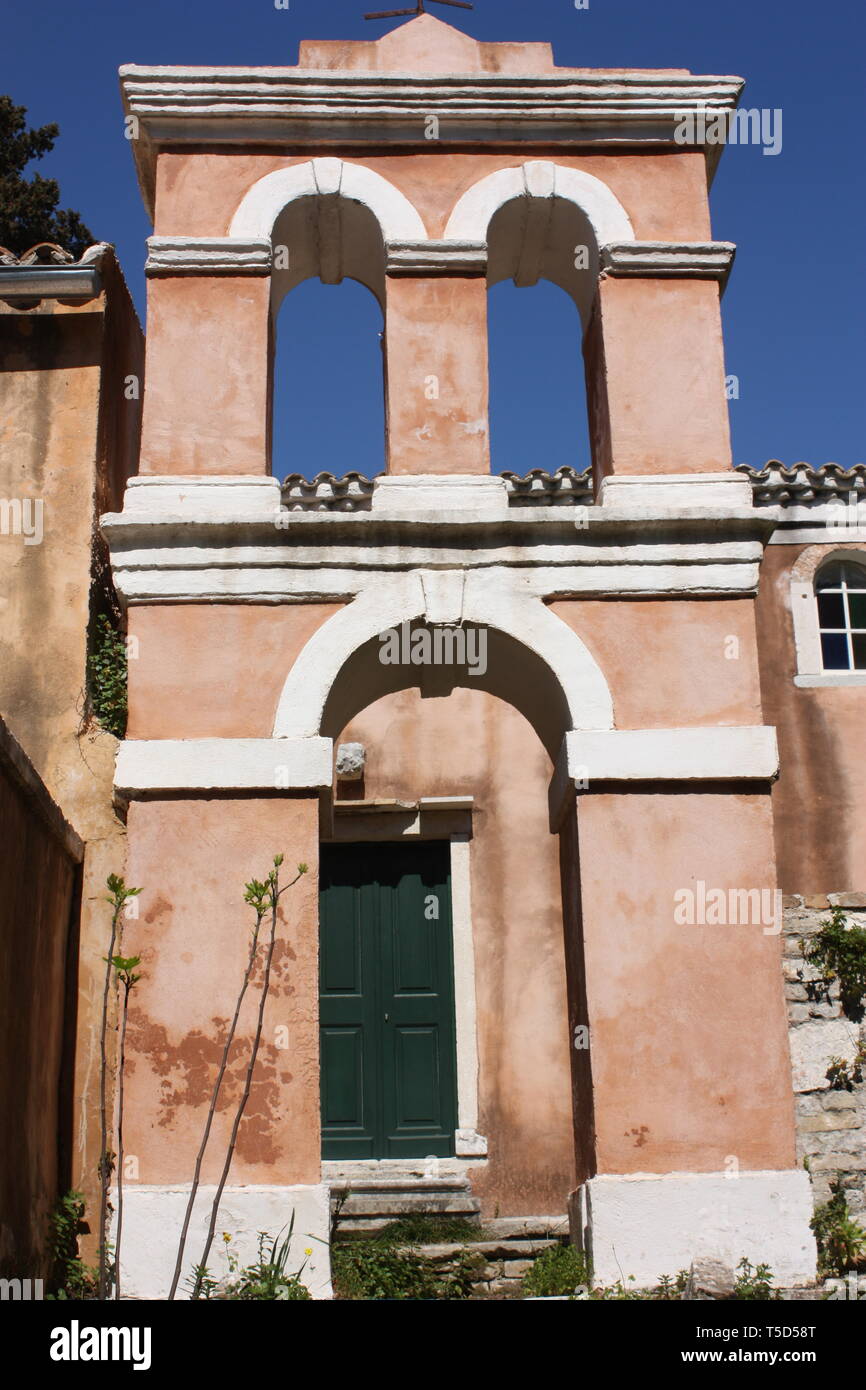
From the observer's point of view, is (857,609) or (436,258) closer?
(436,258)

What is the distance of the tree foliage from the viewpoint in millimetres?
15367

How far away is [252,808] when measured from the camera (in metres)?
7.02

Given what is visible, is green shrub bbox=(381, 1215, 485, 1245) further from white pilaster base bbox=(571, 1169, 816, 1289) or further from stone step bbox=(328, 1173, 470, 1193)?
white pilaster base bbox=(571, 1169, 816, 1289)

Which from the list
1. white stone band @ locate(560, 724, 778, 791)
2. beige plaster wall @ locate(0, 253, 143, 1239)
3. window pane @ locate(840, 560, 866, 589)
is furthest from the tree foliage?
white stone band @ locate(560, 724, 778, 791)

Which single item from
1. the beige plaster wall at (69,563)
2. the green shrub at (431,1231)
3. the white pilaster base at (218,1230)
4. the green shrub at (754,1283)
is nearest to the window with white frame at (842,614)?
the green shrub at (431,1231)

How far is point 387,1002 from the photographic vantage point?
10.9 meters

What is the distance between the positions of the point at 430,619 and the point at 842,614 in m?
6.69

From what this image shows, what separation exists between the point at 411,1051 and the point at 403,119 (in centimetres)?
629

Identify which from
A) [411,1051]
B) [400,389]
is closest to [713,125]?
[400,389]

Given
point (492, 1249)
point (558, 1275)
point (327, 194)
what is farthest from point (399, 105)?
point (492, 1249)

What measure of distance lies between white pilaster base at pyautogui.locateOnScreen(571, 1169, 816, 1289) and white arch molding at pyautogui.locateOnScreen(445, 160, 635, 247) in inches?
189

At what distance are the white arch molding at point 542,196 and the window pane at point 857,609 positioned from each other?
5.79 metres

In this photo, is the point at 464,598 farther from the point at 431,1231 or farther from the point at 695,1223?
the point at 431,1231

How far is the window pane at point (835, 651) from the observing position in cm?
1280
